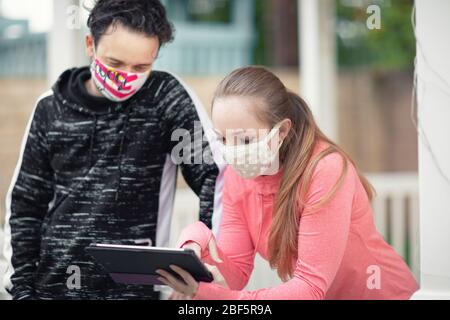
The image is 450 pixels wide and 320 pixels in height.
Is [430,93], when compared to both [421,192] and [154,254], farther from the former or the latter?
[154,254]

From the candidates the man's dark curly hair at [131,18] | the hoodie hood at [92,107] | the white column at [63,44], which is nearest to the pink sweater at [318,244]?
the hoodie hood at [92,107]

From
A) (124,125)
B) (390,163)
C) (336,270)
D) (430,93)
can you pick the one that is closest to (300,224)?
(336,270)

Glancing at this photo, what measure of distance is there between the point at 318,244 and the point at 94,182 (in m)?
0.81

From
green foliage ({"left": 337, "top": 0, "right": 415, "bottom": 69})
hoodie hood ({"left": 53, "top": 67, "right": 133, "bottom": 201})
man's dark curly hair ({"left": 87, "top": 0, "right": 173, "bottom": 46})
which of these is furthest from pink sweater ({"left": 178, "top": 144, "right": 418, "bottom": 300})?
green foliage ({"left": 337, "top": 0, "right": 415, "bottom": 69})

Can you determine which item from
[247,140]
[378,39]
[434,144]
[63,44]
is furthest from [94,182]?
[378,39]

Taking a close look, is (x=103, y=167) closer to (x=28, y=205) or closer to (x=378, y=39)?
(x=28, y=205)

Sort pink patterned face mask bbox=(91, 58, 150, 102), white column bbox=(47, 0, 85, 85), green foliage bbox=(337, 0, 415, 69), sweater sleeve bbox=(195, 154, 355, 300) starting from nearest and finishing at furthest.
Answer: sweater sleeve bbox=(195, 154, 355, 300)
pink patterned face mask bbox=(91, 58, 150, 102)
white column bbox=(47, 0, 85, 85)
green foliage bbox=(337, 0, 415, 69)

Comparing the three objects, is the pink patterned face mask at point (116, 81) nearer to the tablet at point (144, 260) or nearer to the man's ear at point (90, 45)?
the man's ear at point (90, 45)

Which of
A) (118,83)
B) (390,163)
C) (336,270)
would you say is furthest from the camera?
(390,163)

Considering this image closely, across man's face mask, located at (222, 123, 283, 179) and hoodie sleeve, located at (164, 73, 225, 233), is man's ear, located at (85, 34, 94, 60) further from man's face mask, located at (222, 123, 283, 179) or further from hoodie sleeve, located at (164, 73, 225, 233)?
man's face mask, located at (222, 123, 283, 179)

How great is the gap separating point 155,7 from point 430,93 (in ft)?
3.08

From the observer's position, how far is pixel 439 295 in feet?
7.22

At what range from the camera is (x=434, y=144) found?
2.20m

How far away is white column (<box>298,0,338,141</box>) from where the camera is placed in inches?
191
